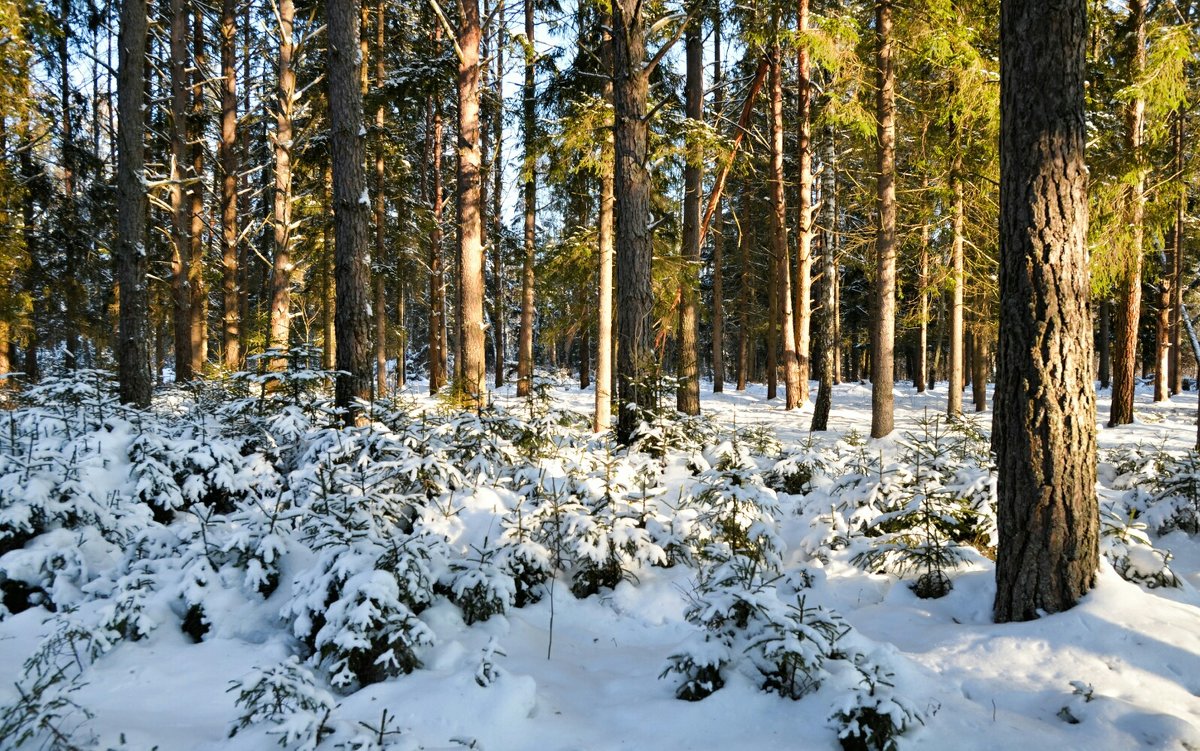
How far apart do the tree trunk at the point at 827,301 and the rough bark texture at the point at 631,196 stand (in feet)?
18.7

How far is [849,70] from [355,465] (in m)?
10.3

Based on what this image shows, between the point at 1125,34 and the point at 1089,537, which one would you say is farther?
the point at 1125,34

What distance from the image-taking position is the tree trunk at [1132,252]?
870 centimetres

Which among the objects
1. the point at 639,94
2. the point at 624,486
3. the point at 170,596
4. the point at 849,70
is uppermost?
the point at 849,70

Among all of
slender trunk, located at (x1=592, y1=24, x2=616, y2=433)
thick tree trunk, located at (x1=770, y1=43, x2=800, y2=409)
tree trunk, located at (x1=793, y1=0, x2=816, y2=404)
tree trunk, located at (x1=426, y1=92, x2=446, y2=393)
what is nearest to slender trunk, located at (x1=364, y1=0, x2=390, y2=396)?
tree trunk, located at (x1=426, y1=92, x2=446, y2=393)

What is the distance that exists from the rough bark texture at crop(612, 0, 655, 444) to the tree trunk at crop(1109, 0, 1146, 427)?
7.49 m

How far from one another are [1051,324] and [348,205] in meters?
6.88

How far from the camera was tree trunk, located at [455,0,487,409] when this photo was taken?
926 cm

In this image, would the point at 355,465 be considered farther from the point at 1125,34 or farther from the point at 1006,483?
the point at 1125,34

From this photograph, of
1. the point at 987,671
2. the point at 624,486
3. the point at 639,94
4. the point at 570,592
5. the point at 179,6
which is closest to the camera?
the point at 987,671

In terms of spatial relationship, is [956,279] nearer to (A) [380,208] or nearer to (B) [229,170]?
(A) [380,208]

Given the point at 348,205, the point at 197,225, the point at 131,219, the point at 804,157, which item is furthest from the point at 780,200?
the point at 197,225

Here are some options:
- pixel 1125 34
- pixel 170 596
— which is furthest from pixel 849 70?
pixel 170 596

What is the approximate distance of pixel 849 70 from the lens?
10023mm
